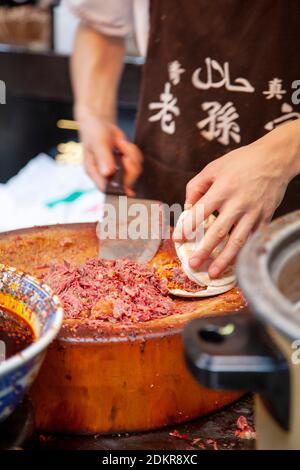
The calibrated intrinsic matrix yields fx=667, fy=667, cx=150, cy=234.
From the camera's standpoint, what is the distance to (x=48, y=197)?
2.93 meters

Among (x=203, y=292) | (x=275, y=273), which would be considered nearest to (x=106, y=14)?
(x=203, y=292)

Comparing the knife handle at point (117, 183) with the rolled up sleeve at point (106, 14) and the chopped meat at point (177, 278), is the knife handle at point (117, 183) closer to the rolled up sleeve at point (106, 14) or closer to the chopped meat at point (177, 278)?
the chopped meat at point (177, 278)

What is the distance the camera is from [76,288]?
4.45 ft

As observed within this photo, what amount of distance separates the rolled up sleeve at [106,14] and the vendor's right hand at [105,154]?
380 millimetres

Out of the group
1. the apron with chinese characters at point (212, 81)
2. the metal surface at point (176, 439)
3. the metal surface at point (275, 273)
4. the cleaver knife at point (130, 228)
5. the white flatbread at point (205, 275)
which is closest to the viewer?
the metal surface at point (275, 273)

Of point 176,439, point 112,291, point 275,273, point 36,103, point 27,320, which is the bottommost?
point 36,103

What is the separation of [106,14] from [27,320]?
1.47 m

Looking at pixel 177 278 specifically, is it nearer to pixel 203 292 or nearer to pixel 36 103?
pixel 203 292

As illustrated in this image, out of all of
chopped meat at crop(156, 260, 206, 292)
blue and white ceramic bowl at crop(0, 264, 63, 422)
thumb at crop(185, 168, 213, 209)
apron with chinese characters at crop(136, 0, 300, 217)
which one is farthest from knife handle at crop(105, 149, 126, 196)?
blue and white ceramic bowl at crop(0, 264, 63, 422)

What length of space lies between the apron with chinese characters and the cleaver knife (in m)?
0.25

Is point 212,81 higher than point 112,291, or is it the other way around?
point 212,81

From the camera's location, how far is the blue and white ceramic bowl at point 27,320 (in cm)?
88

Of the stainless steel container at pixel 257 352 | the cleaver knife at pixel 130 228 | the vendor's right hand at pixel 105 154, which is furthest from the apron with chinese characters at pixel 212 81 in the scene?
the stainless steel container at pixel 257 352
